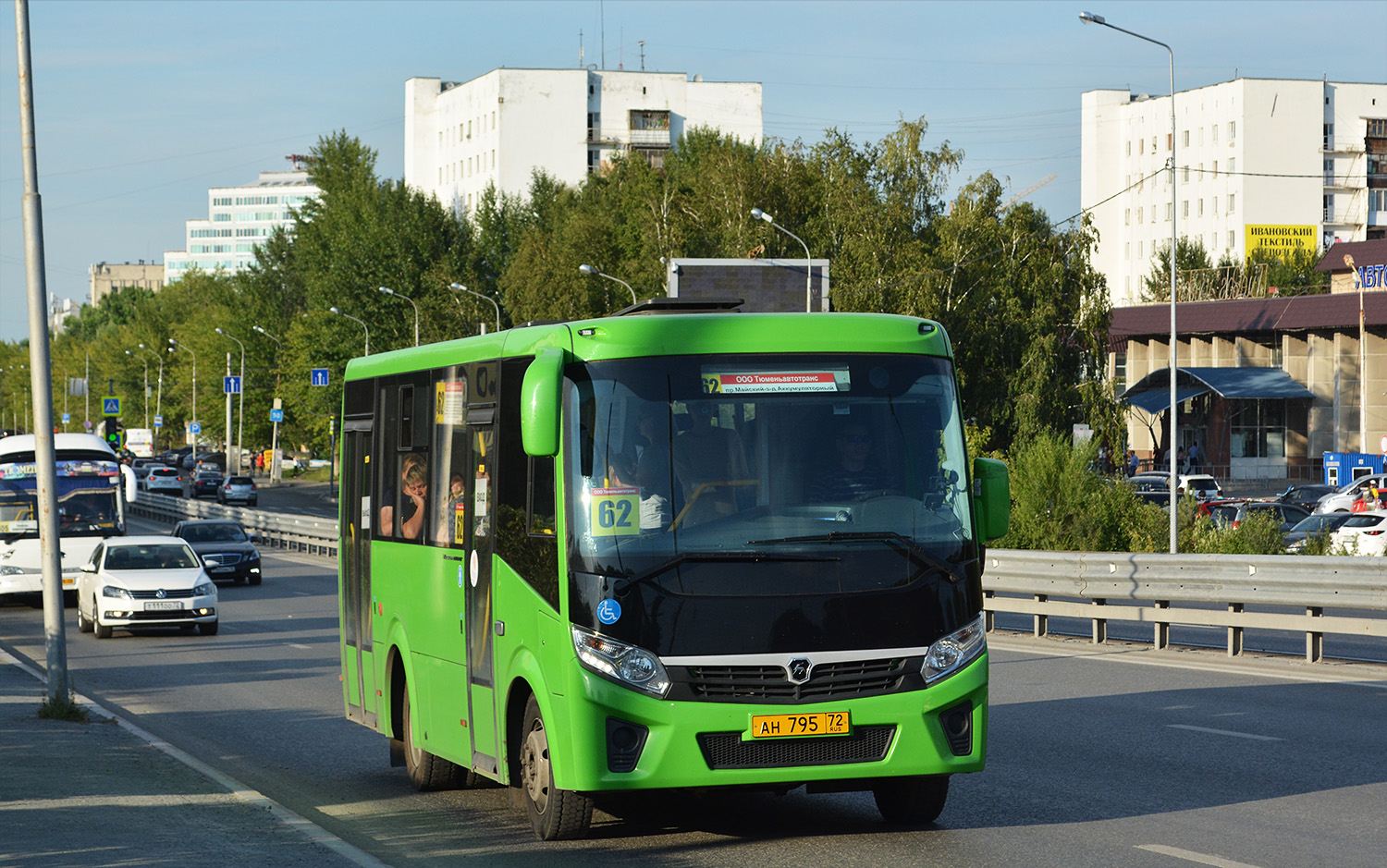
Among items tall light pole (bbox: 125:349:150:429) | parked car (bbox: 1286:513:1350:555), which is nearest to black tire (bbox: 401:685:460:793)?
parked car (bbox: 1286:513:1350:555)

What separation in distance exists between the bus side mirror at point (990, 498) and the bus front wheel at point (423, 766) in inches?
152

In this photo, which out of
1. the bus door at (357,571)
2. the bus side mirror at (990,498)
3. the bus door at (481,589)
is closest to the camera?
the bus side mirror at (990,498)

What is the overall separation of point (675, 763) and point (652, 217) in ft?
217

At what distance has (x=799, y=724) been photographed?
7.95 metres

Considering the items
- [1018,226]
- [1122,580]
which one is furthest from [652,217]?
[1122,580]

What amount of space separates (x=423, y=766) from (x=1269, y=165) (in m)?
117

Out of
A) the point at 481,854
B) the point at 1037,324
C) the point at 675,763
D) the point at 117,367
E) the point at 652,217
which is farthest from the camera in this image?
the point at 117,367

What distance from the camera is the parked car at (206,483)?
80188 millimetres

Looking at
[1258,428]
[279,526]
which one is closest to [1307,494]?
[1258,428]

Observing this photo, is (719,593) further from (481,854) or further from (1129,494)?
(1129,494)

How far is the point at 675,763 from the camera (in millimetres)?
7871

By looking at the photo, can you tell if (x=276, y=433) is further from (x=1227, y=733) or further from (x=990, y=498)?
(x=990, y=498)

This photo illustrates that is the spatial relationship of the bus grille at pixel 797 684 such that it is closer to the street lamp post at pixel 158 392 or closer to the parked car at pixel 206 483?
the parked car at pixel 206 483

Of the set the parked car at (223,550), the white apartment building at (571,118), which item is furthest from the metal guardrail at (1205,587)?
the white apartment building at (571,118)
